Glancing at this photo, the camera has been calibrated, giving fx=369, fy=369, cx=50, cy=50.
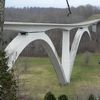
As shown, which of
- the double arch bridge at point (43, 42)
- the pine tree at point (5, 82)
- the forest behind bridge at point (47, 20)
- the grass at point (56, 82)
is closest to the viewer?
the pine tree at point (5, 82)

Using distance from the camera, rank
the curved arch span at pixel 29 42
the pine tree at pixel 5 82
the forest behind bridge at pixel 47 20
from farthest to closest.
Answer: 1. the forest behind bridge at pixel 47 20
2. the curved arch span at pixel 29 42
3. the pine tree at pixel 5 82

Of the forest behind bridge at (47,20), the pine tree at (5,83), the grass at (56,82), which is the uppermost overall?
the forest behind bridge at (47,20)

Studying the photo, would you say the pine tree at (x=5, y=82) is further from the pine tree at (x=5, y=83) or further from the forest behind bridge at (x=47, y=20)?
the forest behind bridge at (x=47, y=20)

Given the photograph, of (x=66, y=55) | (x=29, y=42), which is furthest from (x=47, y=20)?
(x=29, y=42)

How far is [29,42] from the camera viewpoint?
22.8m

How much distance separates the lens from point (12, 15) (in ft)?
163

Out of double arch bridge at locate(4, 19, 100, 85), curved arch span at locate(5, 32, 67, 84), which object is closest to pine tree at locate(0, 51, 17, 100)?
double arch bridge at locate(4, 19, 100, 85)

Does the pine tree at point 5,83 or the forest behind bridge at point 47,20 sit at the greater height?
the forest behind bridge at point 47,20

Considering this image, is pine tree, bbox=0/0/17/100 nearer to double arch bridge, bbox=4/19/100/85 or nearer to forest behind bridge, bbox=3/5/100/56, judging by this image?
double arch bridge, bbox=4/19/100/85

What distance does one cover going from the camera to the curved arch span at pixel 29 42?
61.8 ft

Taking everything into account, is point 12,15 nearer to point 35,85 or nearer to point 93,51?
point 93,51

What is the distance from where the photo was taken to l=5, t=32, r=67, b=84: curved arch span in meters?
18.8

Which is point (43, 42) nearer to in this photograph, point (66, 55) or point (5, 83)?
point (66, 55)

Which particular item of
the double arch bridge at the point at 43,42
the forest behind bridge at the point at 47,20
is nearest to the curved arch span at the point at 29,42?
Result: the double arch bridge at the point at 43,42
